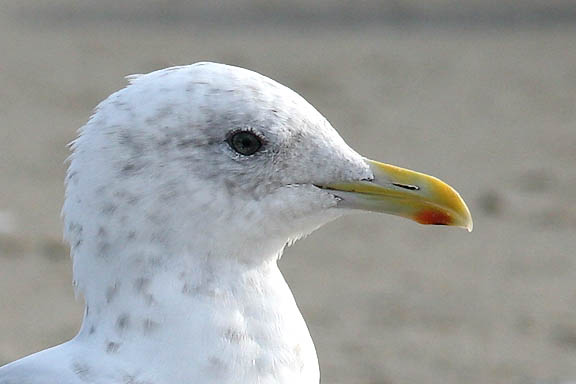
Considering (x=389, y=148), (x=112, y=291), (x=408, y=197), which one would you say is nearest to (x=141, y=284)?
(x=112, y=291)

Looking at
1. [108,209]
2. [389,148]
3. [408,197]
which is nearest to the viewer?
[108,209]

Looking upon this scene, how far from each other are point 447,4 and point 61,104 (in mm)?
3283

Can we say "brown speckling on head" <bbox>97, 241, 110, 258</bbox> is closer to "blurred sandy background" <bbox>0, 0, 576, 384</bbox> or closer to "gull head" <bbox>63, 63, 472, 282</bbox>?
"gull head" <bbox>63, 63, 472, 282</bbox>

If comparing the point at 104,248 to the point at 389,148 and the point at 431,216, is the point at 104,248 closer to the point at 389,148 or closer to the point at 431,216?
the point at 431,216

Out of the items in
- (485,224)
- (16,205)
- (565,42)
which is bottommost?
(16,205)

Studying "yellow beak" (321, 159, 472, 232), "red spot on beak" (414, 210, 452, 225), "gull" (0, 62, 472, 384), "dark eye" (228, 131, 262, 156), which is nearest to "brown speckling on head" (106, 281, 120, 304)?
"gull" (0, 62, 472, 384)

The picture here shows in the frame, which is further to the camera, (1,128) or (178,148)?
(1,128)

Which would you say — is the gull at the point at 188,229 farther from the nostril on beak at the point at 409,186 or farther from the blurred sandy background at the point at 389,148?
the blurred sandy background at the point at 389,148

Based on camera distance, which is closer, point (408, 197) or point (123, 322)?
point (123, 322)

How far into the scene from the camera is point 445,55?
923cm

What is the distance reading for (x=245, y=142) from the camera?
225cm

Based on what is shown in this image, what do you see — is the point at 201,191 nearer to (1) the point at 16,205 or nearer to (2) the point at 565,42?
(1) the point at 16,205

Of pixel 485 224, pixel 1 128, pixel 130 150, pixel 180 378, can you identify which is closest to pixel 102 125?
pixel 130 150

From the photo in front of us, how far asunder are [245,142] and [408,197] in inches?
13.3
